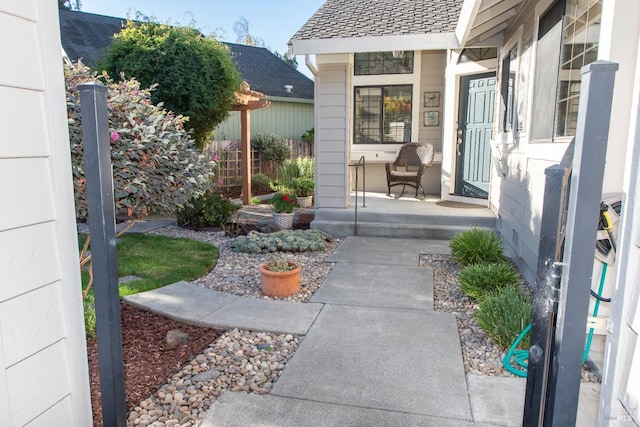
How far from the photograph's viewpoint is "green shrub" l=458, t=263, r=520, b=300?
3.79m

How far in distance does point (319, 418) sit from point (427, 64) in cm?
773

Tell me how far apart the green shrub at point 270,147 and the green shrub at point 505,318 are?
9.66 meters

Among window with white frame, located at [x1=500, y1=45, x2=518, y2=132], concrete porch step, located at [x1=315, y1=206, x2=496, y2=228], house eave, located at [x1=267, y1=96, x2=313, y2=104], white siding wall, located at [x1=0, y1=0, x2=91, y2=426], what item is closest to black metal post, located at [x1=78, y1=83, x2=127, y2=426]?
white siding wall, located at [x1=0, y1=0, x2=91, y2=426]

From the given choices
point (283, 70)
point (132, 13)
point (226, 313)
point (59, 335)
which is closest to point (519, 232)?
point (226, 313)

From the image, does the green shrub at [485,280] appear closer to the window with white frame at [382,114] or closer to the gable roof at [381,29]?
the gable roof at [381,29]

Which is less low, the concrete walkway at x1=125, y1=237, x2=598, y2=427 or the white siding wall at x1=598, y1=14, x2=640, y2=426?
the white siding wall at x1=598, y1=14, x2=640, y2=426

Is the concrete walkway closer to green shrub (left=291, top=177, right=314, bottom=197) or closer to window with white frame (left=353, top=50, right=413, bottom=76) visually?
green shrub (left=291, top=177, right=314, bottom=197)

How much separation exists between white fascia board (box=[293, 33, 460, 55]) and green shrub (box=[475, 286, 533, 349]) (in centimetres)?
360

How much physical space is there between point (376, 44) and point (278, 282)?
Answer: 352 cm

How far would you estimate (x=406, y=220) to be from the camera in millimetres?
6371

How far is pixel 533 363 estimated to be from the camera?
53.0 inches

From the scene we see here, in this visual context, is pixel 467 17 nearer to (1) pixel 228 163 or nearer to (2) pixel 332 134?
(2) pixel 332 134

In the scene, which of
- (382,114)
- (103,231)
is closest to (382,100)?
(382,114)

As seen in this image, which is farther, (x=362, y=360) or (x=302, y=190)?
(x=302, y=190)
